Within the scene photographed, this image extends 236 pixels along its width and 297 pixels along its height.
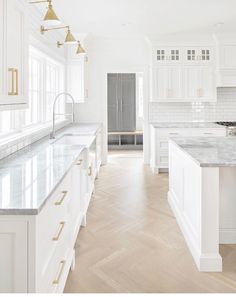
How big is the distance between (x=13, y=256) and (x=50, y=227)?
1.19 feet

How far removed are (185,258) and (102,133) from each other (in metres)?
4.90

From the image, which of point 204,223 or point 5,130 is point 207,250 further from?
point 5,130

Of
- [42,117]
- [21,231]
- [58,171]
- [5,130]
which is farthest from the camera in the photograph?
[42,117]

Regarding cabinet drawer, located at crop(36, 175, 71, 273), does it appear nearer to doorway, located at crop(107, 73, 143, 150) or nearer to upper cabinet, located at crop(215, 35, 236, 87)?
upper cabinet, located at crop(215, 35, 236, 87)

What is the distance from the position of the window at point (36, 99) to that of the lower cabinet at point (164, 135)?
2116 millimetres

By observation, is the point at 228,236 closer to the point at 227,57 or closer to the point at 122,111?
the point at 227,57

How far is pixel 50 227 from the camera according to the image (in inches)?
74.3

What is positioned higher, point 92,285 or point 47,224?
point 47,224

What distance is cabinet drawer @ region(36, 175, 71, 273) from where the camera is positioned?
1638mm

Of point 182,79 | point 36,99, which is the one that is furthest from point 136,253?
point 182,79

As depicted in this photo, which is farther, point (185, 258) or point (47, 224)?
point (185, 258)

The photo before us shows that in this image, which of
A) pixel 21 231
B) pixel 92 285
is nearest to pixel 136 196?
pixel 92 285

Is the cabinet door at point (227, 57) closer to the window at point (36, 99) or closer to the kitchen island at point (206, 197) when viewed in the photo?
the window at point (36, 99)

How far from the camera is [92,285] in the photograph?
2.55 m
